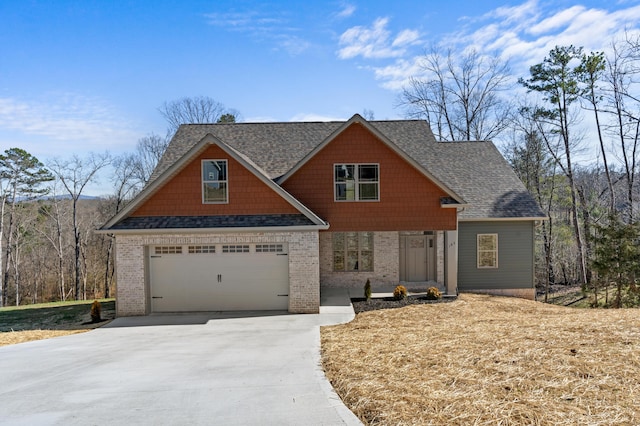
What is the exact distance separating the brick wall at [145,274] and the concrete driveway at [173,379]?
1631 mm

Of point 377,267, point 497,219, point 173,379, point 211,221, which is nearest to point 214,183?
point 211,221

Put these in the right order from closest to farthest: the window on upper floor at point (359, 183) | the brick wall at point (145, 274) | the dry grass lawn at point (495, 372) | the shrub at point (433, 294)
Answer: the dry grass lawn at point (495, 372), the brick wall at point (145, 274), the shrub at point (433, 294), the window on upper floor at point (359, 183)

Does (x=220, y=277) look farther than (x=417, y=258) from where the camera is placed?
No

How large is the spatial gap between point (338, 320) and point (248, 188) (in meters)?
5.04

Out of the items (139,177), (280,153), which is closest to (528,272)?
(280,153)

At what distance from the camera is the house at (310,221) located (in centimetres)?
1297

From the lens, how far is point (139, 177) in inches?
1325

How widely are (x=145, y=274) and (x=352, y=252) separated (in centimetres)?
792

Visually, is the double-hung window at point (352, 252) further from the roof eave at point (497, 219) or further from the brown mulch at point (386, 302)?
the roof eave at point (497, 219)

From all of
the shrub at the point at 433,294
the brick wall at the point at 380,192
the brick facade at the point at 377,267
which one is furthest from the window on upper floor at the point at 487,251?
the shrub at the point at 433,294

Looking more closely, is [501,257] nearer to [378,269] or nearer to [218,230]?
[378,269]

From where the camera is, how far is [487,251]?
56.5 ft

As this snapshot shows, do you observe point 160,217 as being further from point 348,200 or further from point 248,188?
point 348,200

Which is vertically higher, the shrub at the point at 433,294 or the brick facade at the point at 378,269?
the brick facade at the point at 378,269
